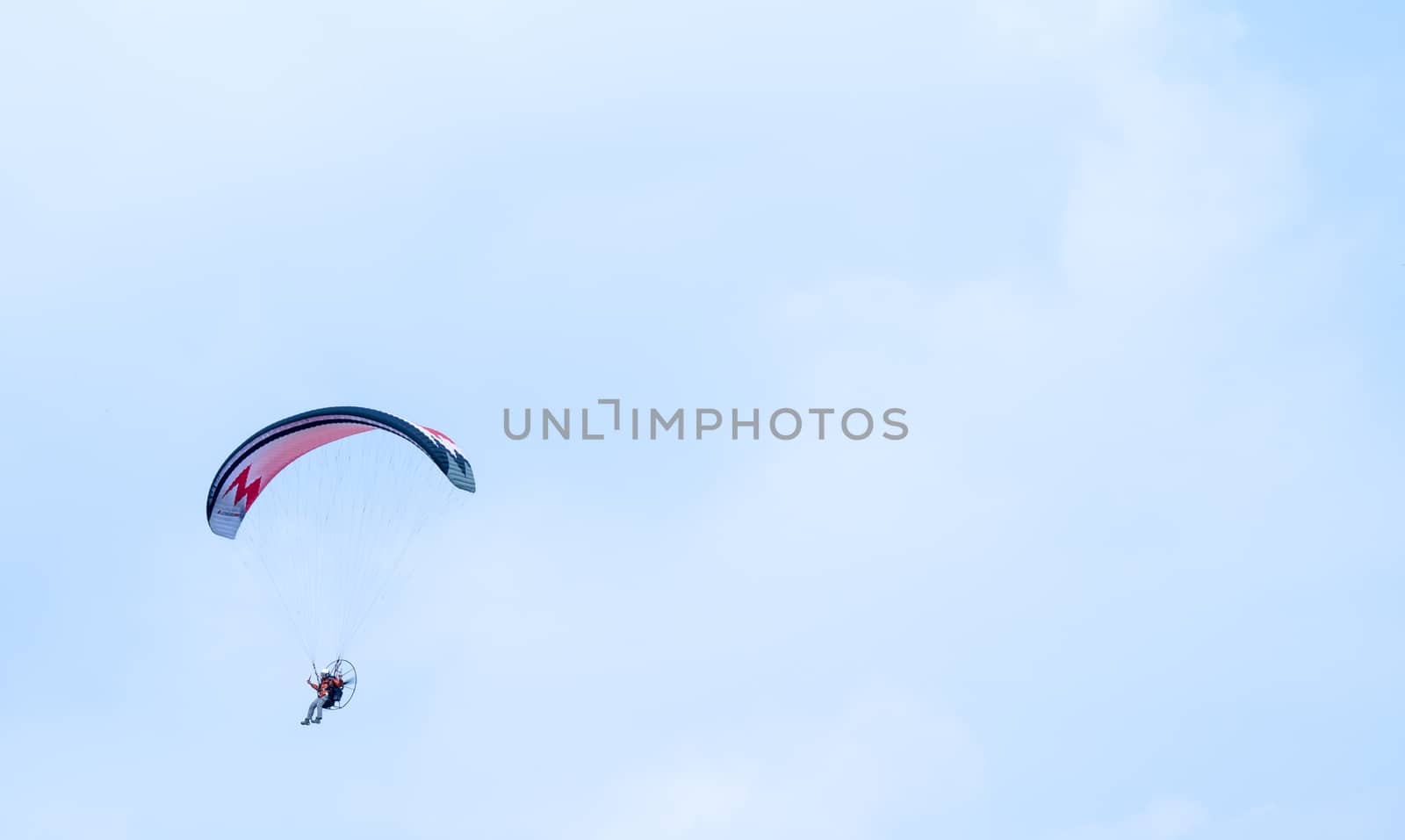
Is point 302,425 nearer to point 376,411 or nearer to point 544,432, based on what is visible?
point 376,411

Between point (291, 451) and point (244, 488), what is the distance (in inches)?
66.6

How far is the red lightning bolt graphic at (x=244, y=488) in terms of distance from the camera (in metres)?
54.4

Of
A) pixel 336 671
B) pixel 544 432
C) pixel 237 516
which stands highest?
pixel 544 432

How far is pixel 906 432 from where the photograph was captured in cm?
6681

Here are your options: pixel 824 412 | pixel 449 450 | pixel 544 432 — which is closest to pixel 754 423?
pixel 824 412

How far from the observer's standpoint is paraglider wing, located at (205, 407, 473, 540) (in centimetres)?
5078

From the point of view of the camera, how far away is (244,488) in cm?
5472

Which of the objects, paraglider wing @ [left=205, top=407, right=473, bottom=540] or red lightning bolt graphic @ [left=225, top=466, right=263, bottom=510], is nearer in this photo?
paraglider wing @ [left=205, top=407, right=473, bottom=540]

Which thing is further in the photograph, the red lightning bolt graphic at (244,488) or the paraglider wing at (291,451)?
the red lightning bolt graphic at (244,488)

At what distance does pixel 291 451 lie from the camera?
54.8m

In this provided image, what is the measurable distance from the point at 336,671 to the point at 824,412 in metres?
20.9

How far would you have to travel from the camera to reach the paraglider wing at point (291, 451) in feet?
167

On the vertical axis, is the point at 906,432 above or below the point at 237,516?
above

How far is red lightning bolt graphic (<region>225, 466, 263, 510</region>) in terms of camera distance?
54375mm
